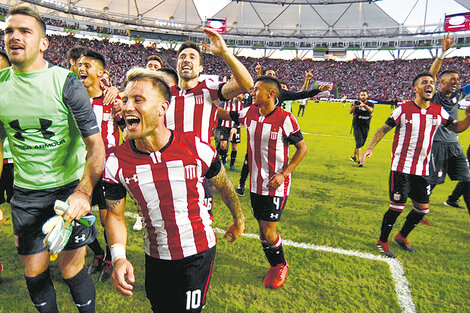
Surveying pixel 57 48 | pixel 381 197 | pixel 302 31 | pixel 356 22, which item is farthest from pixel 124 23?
pixel 381 197

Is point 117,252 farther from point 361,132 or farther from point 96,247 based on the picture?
point 361,132

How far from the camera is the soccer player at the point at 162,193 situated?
1.66 metres

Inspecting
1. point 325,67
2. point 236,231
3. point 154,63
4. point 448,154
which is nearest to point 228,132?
point 154,63

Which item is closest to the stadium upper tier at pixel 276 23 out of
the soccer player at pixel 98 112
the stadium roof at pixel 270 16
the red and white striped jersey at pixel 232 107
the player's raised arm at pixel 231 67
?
the stadium roof at pixel 270 16

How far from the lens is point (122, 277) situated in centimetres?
148

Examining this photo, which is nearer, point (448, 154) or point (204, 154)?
point (204, 154)

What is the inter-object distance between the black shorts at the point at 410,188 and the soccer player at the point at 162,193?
2.87m

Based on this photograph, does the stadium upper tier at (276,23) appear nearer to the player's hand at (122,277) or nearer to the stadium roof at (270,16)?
the stadium roof at (270,16)

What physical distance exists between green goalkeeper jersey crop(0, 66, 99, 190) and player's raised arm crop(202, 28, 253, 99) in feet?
3.37

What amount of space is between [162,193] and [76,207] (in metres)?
0.46

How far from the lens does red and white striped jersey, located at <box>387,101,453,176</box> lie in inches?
146

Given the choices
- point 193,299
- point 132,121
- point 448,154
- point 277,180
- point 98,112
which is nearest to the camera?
point 132,121

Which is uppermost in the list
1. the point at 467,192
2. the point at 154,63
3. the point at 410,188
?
the point at 154,63

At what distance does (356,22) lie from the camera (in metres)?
53.9
